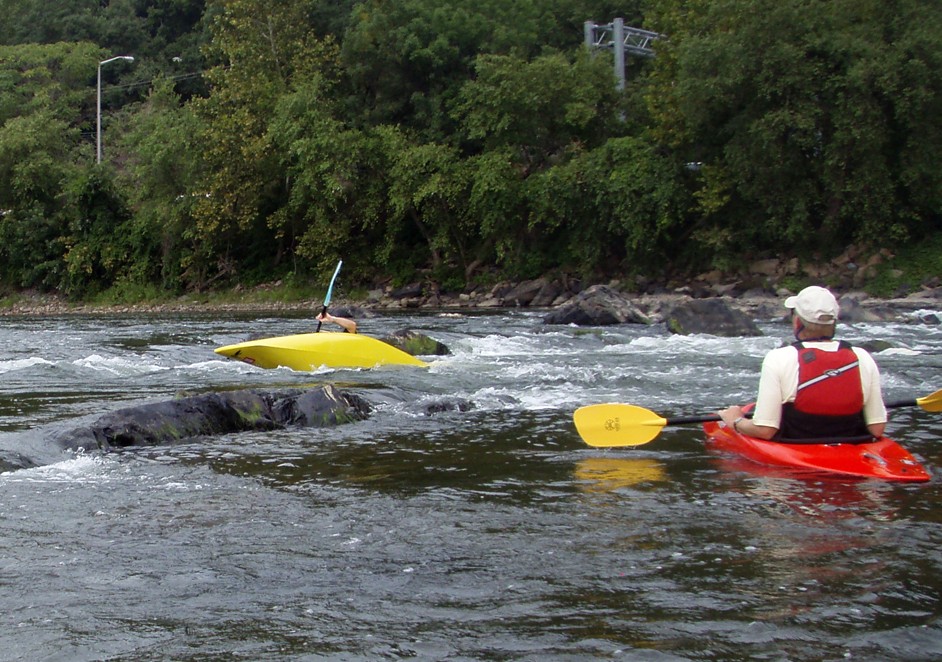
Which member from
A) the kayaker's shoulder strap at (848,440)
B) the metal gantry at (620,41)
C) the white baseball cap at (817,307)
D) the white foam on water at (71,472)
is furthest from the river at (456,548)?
the metal gantry at (620,41)

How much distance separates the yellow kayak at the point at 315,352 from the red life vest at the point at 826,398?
654cm

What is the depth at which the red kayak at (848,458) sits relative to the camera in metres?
5.26

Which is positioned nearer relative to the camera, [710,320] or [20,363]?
[20,363]

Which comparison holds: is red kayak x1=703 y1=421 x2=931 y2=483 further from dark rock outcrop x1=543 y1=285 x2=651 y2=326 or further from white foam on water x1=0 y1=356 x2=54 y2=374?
dark rock outcrop x1=543 y1=285 x2=651 y2=326

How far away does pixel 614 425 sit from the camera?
21.1 ft

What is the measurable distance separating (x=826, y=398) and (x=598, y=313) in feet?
41.5

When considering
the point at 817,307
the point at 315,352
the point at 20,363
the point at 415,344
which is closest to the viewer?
the point at 817,307

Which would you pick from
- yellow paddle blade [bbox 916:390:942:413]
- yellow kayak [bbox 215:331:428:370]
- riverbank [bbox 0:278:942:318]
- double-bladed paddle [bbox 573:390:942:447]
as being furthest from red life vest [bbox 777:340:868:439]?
riverbank [bbox 0:278:942:318]

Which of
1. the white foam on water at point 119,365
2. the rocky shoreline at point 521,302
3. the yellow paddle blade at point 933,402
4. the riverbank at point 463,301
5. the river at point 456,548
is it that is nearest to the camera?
the river at point 456,548

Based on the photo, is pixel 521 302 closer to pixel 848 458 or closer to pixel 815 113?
pixel 815 113

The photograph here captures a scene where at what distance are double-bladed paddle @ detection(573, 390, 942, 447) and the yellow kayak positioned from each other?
5.34 meters

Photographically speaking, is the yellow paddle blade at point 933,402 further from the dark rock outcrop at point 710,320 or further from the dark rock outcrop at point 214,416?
the dark rock outcrop at point 710,320

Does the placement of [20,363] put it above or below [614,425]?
below

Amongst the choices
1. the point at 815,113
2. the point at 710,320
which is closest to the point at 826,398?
the point at 710,320
